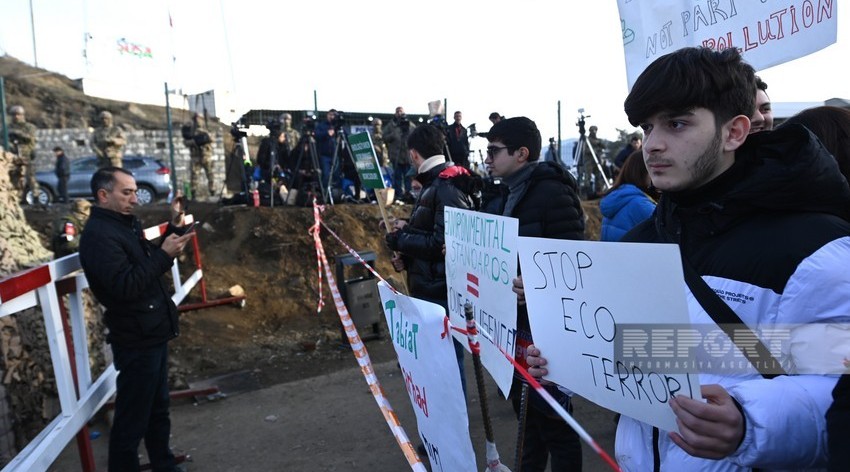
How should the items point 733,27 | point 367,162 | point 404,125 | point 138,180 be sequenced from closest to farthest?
point 733,27, point 367,162, point 404,125, point 138,180

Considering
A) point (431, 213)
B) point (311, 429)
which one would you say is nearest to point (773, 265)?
point (431, 213)

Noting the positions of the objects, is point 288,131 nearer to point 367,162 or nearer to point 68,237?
point 68,237

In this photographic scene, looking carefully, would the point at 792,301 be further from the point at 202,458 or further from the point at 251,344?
the point at 251,344

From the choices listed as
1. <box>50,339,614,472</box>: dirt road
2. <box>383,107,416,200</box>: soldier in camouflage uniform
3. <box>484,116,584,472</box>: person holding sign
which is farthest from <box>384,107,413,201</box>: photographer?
<box>484,116,584,472</box>: person holding sign

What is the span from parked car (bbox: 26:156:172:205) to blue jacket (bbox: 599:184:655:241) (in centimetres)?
1441

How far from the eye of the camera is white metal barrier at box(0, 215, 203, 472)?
2801mm

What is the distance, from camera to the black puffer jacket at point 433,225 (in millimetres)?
3561

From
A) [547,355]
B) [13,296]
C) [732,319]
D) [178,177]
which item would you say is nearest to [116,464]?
[13,296]

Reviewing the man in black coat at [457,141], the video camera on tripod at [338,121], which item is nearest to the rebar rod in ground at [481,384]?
the video camera on tripod at [338,121]

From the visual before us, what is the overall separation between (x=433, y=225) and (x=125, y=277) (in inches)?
75.5

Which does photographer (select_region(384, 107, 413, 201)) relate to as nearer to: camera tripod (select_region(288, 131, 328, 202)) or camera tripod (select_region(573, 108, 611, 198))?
camera tripod (select_region(288, 131, 328, 202))

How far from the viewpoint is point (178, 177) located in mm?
15977

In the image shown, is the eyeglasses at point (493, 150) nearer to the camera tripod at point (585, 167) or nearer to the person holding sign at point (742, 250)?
the person holding sign at point (742, 250)

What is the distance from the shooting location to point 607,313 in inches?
52.9
